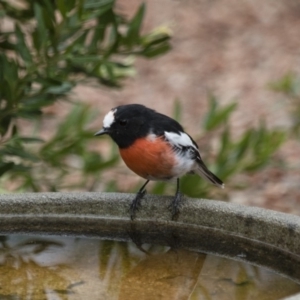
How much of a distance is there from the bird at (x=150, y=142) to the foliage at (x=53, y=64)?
297mm

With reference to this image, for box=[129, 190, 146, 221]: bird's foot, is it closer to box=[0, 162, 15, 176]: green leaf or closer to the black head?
the black head

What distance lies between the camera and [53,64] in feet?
13.7

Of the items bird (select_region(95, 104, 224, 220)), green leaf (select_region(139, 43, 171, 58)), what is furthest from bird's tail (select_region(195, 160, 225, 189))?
green leaf (select_region(139, 43, 171, 58))

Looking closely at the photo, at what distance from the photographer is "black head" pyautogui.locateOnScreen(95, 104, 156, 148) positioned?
4.11 metres

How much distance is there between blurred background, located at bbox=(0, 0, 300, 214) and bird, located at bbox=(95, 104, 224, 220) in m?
0.30

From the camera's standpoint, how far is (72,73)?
4641 millimetres

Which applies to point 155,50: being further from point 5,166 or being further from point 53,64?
point 5,166

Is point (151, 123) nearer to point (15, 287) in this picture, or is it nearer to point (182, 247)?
point (182, 247)

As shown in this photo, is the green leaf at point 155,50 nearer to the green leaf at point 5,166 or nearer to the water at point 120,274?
the green leaf at point 5,166

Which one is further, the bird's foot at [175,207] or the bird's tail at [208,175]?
the bird's tail at [208,175]

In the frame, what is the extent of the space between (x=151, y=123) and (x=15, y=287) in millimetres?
1411

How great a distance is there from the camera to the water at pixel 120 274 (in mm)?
2859

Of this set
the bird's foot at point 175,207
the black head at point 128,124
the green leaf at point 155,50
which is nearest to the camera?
the bird's foot at point 175,207

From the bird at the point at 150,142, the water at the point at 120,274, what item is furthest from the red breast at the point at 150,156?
the water at the point at 120,274
